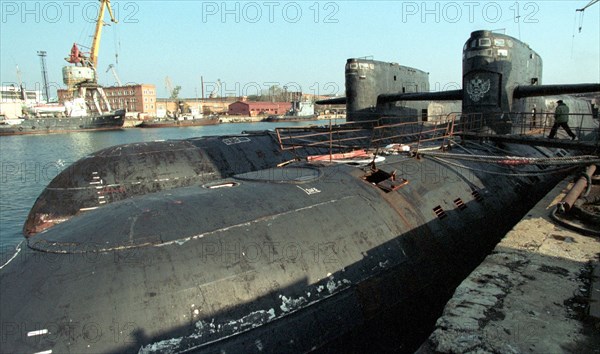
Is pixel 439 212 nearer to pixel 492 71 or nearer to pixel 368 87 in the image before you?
pixel 492 71

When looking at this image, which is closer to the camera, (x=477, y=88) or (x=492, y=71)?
(x=492, y=71)

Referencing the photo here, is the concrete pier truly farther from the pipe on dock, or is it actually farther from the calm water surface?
the calm water surface

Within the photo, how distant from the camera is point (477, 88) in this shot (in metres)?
15.2

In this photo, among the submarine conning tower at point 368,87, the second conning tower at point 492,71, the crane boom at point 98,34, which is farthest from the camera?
the crane boom at point 98,34

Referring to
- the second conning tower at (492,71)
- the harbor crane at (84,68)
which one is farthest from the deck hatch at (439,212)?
the harbor crane at (84,68)

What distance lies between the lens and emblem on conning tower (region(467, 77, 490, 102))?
15.0 meters

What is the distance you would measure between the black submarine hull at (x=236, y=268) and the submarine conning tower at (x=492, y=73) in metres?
8.57

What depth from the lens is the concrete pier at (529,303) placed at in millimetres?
4254

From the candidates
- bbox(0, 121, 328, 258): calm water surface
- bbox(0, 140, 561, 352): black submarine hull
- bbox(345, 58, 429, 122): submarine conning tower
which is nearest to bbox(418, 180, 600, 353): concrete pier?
bbox(0, 140, 561, 352): black submarine hull

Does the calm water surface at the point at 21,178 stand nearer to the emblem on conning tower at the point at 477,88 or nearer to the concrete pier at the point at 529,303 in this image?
the concrete pier at the point at 529,303

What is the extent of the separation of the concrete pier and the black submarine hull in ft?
4.00

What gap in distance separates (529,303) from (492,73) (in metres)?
11.5

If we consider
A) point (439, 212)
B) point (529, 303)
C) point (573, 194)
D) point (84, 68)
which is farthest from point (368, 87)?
point (84, 68)

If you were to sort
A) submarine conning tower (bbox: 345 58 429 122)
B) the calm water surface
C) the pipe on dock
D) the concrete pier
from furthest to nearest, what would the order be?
submarine conning tower (bbox: 345 58 429 122) < the calm water surface < the pipe on dock < the concrete pier
